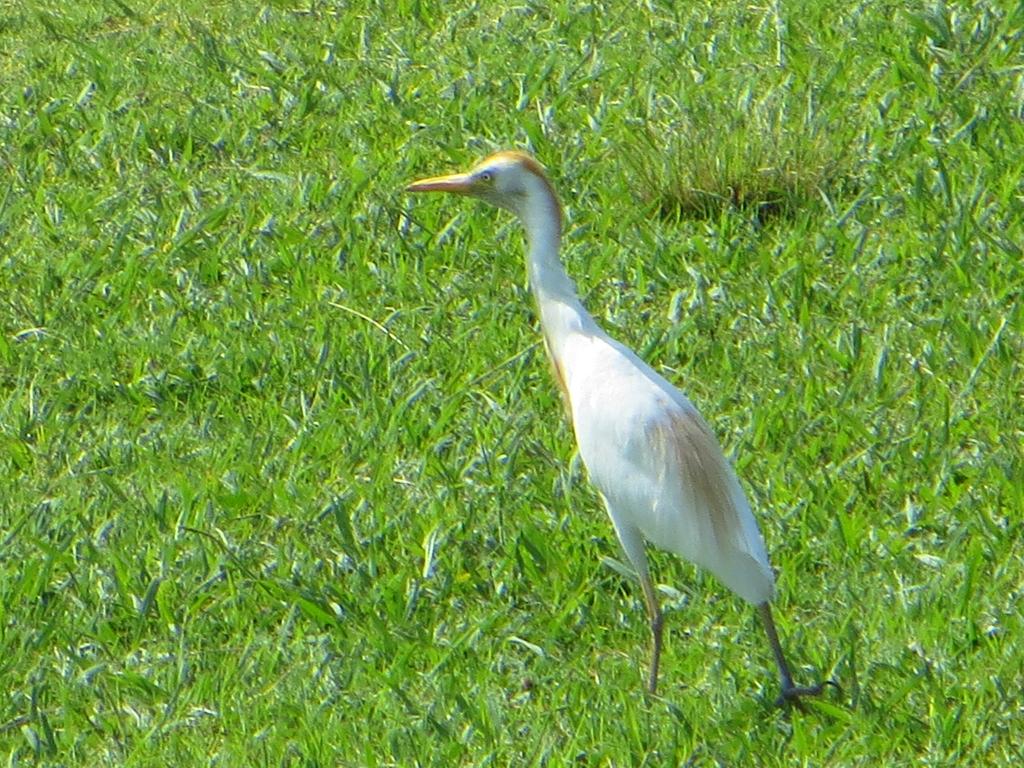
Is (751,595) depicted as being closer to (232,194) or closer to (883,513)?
(883,513)

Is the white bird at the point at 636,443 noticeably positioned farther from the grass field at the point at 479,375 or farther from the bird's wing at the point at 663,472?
the grass field at the point at 479,375

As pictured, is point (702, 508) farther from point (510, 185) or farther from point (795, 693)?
point (510, 185)

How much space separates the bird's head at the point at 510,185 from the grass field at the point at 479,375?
832mm

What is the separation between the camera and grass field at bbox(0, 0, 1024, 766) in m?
4.73

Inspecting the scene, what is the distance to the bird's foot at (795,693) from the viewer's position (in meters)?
4.49

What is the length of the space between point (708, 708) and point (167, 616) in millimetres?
1521

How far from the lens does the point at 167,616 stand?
5.15m

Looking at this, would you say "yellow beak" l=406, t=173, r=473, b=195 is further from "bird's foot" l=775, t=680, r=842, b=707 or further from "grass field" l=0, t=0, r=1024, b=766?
"bird's foot" l=775, t=680, r=842, b=707

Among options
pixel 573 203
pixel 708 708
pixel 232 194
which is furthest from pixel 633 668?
pixel 232 194

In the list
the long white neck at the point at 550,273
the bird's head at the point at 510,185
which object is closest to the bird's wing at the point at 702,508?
the long white neck at the point at 550,273

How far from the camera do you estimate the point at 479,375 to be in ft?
19.7

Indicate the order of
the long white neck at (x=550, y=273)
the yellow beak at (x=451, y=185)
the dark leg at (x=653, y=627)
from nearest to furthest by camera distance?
the dark leg at (x=653, y=627) < the long white neck at (x=550, y=273) < the yellow beak at (x=451, y=185)

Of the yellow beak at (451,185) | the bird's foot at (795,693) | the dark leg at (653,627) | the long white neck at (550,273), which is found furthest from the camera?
the yellow beak at (451,185)

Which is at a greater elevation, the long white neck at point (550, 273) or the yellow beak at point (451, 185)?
the yellow beak at point (451, 185)
